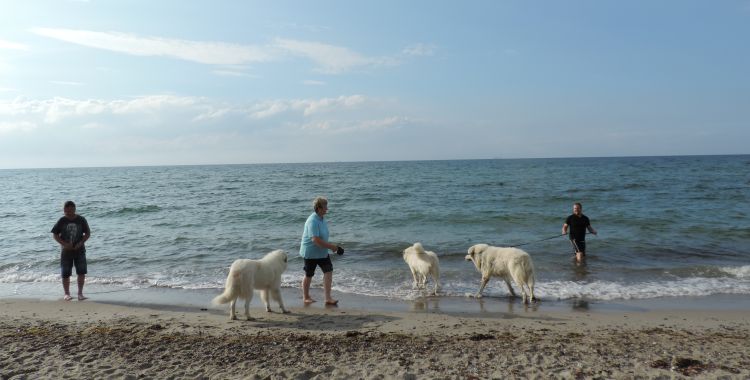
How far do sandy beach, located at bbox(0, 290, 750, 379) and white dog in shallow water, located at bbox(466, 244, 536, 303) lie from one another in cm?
64

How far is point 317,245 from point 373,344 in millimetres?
2491

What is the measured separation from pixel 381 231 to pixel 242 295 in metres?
10.3

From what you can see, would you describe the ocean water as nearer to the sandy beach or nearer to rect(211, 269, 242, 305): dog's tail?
the sandy beach

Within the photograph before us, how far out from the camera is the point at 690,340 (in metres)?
5.65

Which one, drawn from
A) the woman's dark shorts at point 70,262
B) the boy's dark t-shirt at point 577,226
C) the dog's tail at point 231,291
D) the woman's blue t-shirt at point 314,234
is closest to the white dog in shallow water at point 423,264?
the woman's blue t-shirt at point 314,234

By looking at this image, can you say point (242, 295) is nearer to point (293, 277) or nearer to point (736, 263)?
point (293, 277)

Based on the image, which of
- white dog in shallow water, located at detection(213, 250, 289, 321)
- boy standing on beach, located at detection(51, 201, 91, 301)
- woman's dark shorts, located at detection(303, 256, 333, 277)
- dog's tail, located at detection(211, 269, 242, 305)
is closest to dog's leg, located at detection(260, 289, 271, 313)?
white dog in shallow water, located at detection(213, 250, 289, 321)

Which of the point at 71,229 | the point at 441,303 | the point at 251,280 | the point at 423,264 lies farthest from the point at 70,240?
the point at 441,303

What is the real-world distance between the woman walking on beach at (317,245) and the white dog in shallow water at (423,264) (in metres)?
2.02

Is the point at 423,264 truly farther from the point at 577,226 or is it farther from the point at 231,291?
the point at 577,226

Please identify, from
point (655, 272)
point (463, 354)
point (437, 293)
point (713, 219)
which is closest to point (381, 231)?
point (437, 293)

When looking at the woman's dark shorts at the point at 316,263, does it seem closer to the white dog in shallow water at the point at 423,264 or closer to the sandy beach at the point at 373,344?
the sandy beach at the point at 373,344

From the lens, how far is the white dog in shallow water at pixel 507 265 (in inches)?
317

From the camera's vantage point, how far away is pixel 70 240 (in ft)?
27.3
